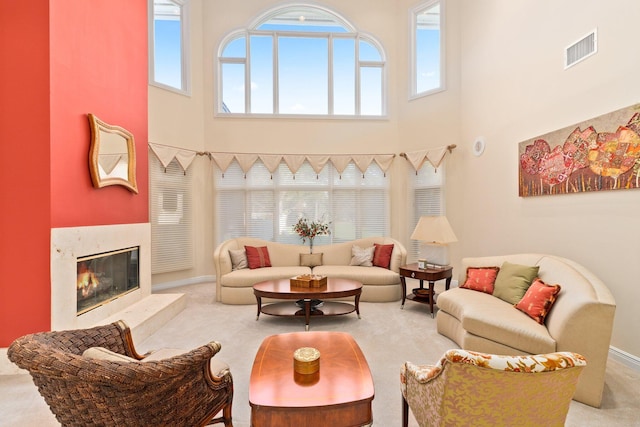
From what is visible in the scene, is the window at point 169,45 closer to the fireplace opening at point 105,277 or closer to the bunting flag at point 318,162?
the bunting flag at point 318,162

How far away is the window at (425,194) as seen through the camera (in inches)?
255

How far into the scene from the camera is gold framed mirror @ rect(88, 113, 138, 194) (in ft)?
11.7

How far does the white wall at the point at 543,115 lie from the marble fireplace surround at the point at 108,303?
4871 millimetres

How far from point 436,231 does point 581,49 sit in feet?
8.39

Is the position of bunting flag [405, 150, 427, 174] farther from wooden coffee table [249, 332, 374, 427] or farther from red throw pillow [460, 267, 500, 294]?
wooden coffee table [249, 332, 374, 427]

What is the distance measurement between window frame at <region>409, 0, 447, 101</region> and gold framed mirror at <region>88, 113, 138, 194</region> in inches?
208

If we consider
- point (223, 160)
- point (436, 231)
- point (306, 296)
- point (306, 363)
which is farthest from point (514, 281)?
point (223, 160)

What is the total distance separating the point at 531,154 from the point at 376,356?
330cm

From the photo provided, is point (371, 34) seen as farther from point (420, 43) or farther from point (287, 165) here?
point (287, 165)

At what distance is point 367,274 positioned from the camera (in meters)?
5.14

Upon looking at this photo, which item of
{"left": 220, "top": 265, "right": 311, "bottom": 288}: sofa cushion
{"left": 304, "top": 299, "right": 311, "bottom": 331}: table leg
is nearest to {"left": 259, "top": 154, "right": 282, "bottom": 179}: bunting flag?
{"left": 220, "top": 265, "right": 311, "bottom": 288}: sofa cushion

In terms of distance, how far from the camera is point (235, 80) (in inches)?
275

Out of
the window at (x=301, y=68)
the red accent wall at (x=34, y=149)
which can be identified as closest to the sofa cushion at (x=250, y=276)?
the red accent wall at (x=34, y=149)

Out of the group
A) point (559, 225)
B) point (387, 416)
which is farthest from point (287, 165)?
point (387, 416)
